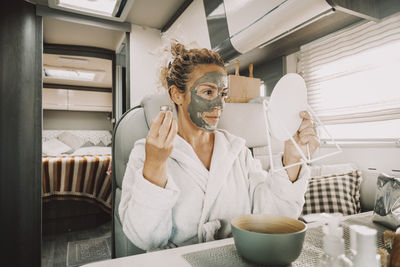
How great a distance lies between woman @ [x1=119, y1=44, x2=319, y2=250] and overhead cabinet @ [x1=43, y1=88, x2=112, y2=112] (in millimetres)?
3944

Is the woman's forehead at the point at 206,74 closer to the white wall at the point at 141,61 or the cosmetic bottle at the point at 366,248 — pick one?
the cosmetic bottle at the point at 366,248

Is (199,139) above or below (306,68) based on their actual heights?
below

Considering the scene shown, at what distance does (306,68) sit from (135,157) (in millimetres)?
1991

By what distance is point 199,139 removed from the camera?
1077 millimetres

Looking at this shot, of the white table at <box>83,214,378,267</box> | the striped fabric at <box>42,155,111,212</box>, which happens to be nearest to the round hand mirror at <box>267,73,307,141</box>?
the white table at <box>83,214,378,267</box>

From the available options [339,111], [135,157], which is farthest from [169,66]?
[339,111]

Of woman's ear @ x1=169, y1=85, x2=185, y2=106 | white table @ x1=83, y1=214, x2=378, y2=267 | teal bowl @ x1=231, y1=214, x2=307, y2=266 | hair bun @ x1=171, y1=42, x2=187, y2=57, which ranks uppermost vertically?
hair bun @ x1=171, y1=42, x2=187, y2=57

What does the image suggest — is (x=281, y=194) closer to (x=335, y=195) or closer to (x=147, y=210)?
(x=147, y=210)

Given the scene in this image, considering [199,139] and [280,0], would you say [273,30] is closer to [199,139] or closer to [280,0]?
[280,0]

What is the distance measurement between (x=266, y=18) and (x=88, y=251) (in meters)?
2.53

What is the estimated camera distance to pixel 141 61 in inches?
112

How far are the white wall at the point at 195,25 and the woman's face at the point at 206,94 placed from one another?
39.7 inches

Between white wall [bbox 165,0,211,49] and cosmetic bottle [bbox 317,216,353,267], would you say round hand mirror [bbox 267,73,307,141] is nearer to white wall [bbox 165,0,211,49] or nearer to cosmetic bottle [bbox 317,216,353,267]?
cosmetic bottle [bbox 317,216,353,267]

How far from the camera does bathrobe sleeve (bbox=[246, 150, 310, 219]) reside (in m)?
0.83
